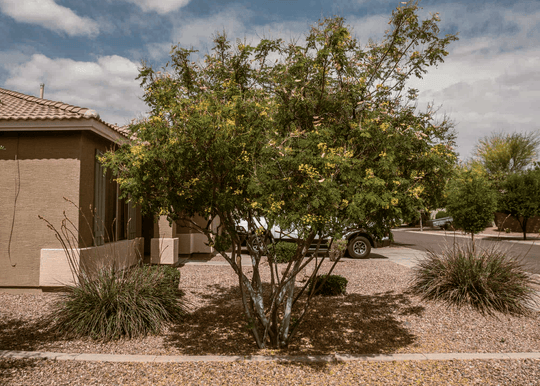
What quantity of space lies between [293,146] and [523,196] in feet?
81.1

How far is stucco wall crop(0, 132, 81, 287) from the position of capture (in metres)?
7.71

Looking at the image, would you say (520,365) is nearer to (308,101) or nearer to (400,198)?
(400,198)

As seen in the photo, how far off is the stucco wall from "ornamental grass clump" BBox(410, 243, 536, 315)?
686 centimetres

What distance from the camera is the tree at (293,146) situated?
3.77 metres

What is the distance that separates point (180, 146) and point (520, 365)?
4463 millimetres

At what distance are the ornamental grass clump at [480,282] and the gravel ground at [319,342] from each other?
0.77 feet

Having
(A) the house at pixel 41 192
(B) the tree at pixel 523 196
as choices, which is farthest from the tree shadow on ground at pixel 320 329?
(B) the tree at pixel 523 196

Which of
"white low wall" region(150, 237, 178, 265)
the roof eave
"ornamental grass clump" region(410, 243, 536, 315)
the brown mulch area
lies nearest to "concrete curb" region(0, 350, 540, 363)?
the brown mulch area

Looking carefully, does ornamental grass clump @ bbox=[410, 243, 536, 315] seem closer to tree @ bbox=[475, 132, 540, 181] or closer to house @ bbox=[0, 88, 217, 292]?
house @ bbox=[0, 88, 217, 292]

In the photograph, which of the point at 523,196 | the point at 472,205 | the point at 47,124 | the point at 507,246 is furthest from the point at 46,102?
the point at 523,196

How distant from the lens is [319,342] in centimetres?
533

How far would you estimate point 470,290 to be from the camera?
684 centimetres

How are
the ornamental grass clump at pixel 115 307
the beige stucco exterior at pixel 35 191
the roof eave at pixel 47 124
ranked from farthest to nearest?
the beige stucco exterior at pixel 35 191 < the roof eave at pixel 47 124 < the ornamental grass clump at pixel 115 307

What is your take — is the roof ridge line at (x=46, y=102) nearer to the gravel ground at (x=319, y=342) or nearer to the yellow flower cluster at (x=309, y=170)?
the gravel ground at (x=319, y=342)
